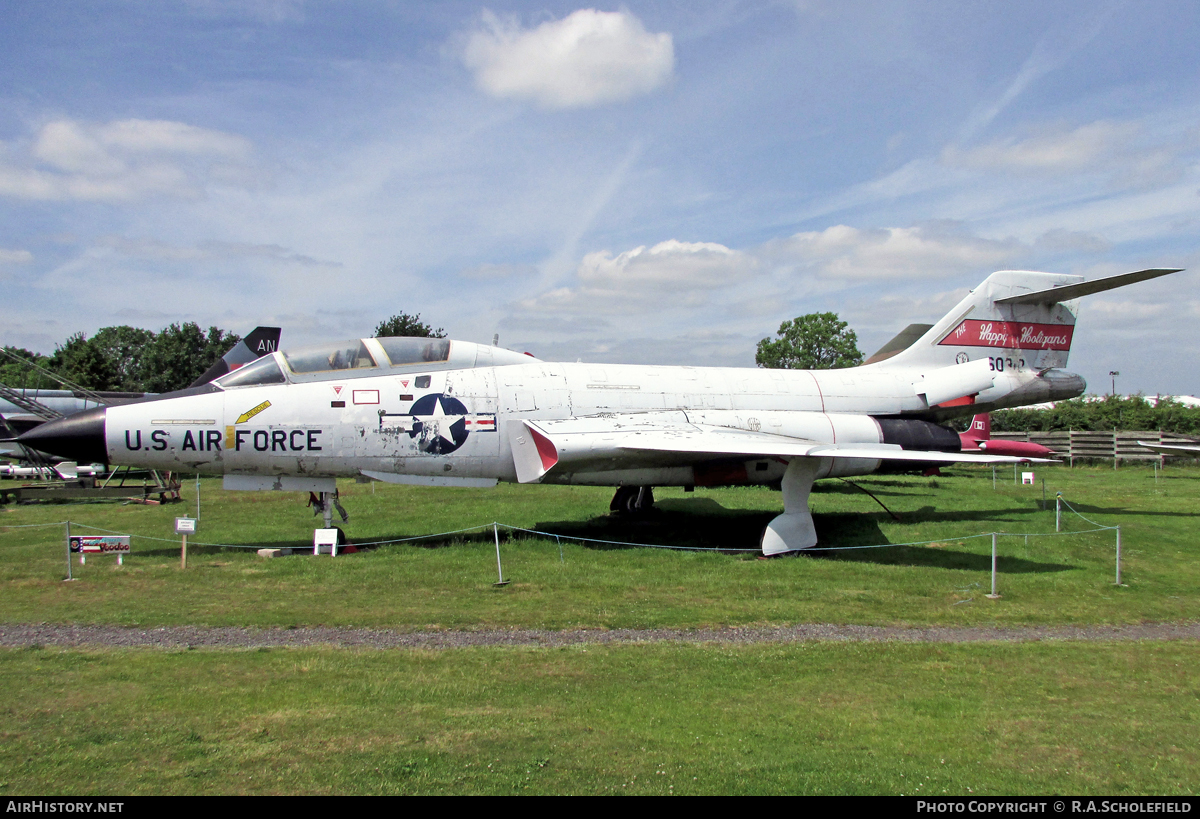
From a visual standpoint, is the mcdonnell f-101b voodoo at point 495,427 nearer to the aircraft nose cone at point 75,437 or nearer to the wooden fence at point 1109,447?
the aircraft nose cone at point 75,437

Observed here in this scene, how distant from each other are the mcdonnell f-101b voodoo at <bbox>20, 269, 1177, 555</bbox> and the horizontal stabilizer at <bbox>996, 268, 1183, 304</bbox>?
8 centimetres

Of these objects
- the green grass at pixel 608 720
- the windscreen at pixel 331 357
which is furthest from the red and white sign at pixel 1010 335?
the windscreen at pixel 331 357

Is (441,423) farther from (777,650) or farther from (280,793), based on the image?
(280,793)

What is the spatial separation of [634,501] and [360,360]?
6.14 meters

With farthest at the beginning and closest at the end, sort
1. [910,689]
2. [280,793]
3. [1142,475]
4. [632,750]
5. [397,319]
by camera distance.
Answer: [397,319], [1142,475], [910,689], [632,750], [280,793]

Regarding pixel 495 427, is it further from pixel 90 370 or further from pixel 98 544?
pixel 90 370

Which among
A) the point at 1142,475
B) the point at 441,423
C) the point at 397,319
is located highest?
the point at 397,319

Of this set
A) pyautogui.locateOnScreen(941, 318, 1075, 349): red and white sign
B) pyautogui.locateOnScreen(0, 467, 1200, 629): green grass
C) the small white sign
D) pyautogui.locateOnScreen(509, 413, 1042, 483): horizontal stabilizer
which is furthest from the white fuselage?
pyautogui.locateOnScreen(941, 318, 1075, 349): red and white sign

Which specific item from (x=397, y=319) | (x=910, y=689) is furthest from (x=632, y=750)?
(x=397, y=319)

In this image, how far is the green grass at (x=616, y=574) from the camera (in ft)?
27.0

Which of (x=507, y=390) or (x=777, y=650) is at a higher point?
(x=507, y=390)

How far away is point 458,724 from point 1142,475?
3077 centimetres

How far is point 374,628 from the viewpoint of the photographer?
25.1ft

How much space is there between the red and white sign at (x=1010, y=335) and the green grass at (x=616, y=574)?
11.6ft
